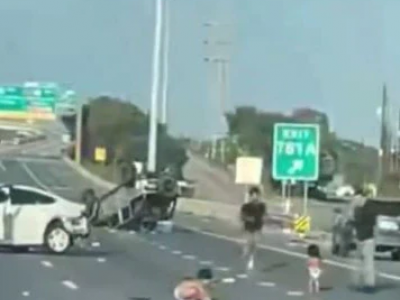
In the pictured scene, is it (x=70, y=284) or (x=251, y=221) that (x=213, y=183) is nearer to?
(x=251, y=221)

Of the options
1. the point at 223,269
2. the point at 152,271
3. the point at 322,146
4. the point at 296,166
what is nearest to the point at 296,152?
the point at 296,166

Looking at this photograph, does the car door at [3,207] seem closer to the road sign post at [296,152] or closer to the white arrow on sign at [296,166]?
the road sign post at [296,152]

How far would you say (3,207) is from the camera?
37594 mm

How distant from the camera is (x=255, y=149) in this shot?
4670 inches

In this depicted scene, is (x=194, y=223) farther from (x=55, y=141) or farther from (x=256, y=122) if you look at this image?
(x=55, y=141)

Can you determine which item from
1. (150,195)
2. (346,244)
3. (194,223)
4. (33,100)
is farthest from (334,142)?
(346,244)

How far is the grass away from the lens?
126m

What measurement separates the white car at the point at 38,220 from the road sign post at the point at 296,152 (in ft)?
42.6

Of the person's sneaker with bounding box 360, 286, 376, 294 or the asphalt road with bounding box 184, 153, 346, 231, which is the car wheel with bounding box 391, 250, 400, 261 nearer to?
the person's sneaker with bounding box 360, 286, 376, 294

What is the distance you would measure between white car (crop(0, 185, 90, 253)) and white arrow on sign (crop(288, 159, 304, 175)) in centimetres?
1299

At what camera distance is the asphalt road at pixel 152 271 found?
25766 millimetres

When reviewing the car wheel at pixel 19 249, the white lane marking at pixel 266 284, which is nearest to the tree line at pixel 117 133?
the car wheel at pixel 19 249

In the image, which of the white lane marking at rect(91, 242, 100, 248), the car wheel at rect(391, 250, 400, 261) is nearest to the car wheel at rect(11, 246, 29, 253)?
the white lane marking at rect(91, 242, 100, 248)

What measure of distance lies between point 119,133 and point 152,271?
126334mm
